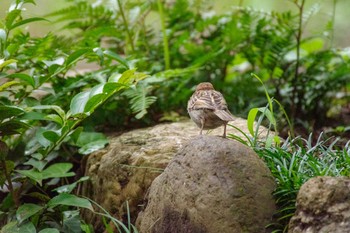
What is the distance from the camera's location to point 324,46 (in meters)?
8.37

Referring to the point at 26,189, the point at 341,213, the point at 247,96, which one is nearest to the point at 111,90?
the point at 26,189

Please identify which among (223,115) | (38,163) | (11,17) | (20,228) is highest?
(11,17)

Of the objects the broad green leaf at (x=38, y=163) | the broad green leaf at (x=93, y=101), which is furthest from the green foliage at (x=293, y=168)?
the broad green leaf at (x=38, y=163)

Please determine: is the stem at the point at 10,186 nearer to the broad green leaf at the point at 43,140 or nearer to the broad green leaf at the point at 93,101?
the broad green leaf at the point at 43,140

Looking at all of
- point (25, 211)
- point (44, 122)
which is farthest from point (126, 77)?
point (44, 122)

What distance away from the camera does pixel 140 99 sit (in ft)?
17.9

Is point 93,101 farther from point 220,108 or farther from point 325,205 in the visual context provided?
point 325,205

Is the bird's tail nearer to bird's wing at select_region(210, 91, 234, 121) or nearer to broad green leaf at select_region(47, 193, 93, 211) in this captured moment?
bird's wing at select_region(210, 91, 234, 121)

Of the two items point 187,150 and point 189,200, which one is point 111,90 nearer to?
point 187,150

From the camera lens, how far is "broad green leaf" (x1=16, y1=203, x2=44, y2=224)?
163 inches

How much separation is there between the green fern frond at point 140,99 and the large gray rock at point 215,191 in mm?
1401

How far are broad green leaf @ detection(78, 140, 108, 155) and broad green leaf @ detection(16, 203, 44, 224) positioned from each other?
0.97 m

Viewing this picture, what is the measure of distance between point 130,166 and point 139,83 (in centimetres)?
127

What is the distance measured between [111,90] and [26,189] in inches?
52.4
